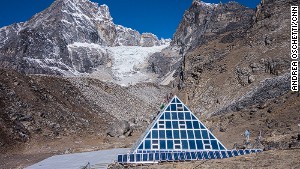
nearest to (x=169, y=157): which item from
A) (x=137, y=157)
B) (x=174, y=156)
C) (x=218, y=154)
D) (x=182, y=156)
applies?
(x=174, y=156)

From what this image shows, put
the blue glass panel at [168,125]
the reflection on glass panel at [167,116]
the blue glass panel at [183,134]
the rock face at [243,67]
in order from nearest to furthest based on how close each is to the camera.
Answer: the blue glass panel at [183,134], the blue glass panel at [168,125], the reflection on glass panel at [167,116], the rock face at [243,67]

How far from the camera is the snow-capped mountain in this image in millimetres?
130988

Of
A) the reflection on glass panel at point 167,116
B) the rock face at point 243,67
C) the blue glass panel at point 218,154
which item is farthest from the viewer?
the rock face at point 243,67

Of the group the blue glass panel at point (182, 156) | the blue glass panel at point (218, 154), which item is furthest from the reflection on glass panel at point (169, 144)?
the blue glass panel at point (218, 154)

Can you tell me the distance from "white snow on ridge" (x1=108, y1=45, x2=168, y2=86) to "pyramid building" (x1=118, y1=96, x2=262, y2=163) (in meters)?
108

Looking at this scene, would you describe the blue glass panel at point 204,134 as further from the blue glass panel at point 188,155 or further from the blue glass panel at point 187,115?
the blue glass panel at point 188,155

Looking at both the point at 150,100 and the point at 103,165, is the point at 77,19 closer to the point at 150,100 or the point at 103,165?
the point at 150,100

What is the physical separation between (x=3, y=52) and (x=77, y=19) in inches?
2238

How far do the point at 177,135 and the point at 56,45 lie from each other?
138985mm

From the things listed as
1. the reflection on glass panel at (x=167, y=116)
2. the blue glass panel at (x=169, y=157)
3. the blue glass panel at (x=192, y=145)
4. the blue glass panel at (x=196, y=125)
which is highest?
the reflection on glass panel at (x=167, y=116)

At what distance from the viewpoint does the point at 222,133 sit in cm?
3384

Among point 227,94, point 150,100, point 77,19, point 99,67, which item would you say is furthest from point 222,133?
point 77,19

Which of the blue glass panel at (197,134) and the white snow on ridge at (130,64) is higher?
the white snow on ridge at (130,64)

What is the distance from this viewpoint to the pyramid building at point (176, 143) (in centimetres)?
1903
